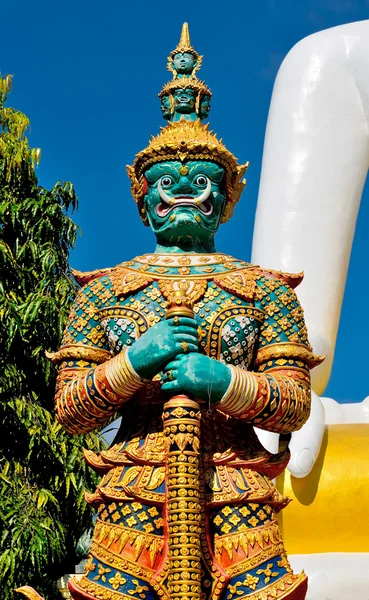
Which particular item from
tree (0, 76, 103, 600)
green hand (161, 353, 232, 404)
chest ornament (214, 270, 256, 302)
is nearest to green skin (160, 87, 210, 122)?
chest ornament (214, 270, 256, 302)

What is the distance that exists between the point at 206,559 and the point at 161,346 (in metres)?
0.74

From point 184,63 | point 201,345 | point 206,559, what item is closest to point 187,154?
point 184,63

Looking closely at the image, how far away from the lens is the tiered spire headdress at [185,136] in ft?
11.9

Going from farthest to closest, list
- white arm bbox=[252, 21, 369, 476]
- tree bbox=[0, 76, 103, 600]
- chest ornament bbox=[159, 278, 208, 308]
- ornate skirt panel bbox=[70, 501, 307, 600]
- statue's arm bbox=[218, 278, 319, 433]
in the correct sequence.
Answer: tree bbox=[0, 76, 103, 600], white arm bbox=[252, 21, 369, 476], chest ornament bbox=[159, 278, 208, 308], statue's arm bbox=[218, 278, 319, 433], ornate skirt panel bbox=[70, 501, 307, 600]

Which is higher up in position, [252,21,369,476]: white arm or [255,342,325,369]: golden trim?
[252,21,369,476]: white arm

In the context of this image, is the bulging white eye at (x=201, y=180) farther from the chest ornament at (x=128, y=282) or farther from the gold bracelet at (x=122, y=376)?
the gold bracelet at (x=122, y=376)

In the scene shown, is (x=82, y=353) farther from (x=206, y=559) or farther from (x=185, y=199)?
(x=206, y=559)

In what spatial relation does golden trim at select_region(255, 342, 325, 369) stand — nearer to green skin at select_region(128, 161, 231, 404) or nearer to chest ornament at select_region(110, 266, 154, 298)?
green skin at select_region(128, 161, 231, 404)

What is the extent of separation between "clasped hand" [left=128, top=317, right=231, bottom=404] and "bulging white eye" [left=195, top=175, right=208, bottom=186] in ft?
2.12

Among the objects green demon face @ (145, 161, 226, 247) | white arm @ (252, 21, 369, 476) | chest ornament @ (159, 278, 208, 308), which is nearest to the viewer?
chest ornament @ (159, 278, 208, 308)

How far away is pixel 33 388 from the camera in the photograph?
24.1 feet

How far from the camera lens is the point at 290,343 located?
11.3 ft

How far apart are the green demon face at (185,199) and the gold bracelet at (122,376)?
59cm

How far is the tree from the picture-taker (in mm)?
6477
